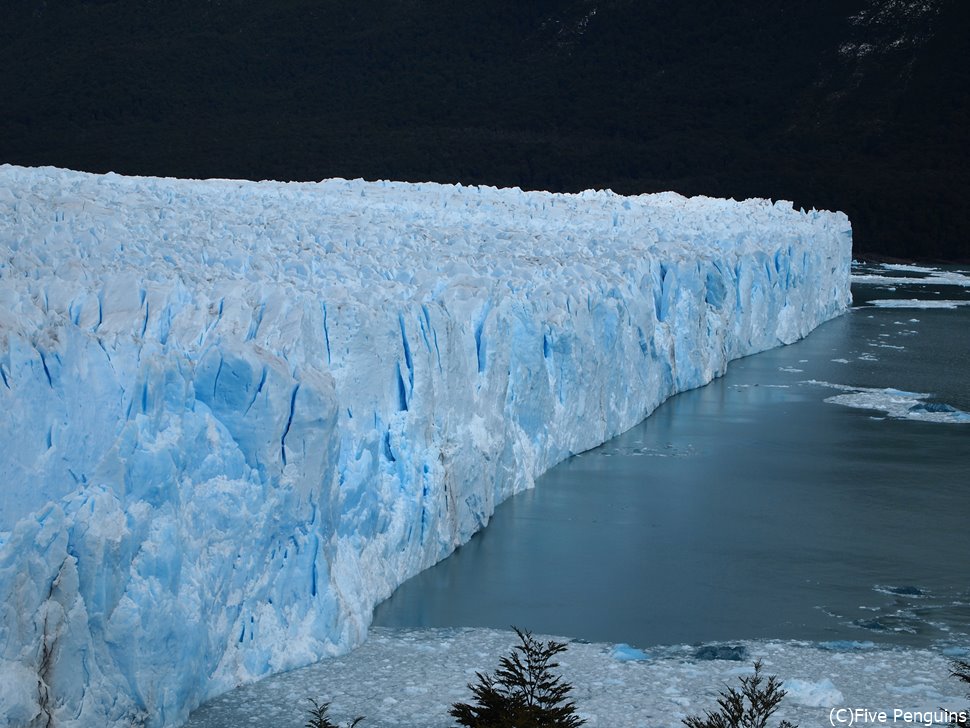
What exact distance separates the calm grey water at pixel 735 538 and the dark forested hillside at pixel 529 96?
2343 centimetres

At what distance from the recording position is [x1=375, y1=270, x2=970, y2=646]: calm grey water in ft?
21.6

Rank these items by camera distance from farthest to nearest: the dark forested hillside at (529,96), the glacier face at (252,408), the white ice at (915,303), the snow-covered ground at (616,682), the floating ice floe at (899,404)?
the dark forested hillside at (529,96)
the white ice at (915,303)
the floating ice floe at (899,404)
the snow-covered ground at (616,682)
the glacier face at (252,408)

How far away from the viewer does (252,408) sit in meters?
5.75

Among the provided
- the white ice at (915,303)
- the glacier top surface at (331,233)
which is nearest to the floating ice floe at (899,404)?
the glacier top surface at (331,233)

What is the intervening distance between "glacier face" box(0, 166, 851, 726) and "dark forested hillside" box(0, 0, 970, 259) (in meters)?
24.0

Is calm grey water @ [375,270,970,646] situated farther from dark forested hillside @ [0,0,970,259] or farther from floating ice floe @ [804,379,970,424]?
dark forested hillside @ [0,0,970,259]

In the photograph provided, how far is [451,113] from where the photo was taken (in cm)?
4041

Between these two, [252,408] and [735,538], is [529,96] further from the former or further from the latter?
[252,408]

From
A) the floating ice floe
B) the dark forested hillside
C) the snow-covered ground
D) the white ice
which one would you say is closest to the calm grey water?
the floating ice floe

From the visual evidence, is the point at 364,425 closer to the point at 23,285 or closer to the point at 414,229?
the point at 23,285

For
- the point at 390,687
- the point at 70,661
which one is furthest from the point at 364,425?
the point at 70,661

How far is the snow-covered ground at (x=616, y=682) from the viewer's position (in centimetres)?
530

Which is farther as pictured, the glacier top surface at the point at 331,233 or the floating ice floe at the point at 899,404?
the floating ice floe at the point at 899,404

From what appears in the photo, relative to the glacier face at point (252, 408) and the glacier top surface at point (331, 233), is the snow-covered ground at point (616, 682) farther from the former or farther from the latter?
the glacier top surface at point (331, 233)
